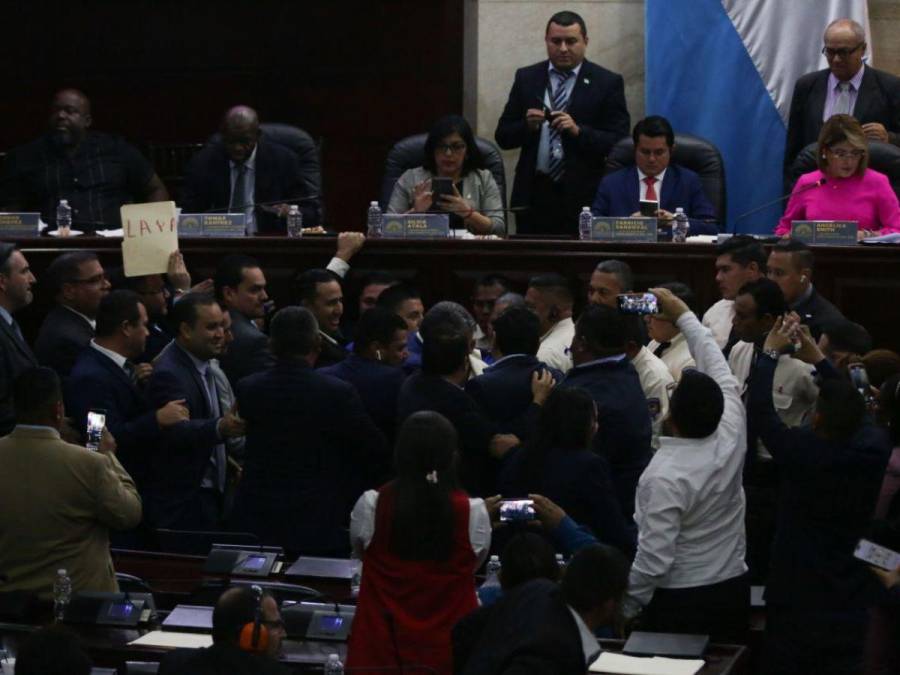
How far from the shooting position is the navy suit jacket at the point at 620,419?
6.30 metres

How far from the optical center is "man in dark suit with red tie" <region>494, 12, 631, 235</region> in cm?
977

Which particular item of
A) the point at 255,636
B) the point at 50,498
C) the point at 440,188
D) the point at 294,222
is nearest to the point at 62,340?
the point at 294,222

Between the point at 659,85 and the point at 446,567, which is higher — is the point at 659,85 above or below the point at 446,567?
above

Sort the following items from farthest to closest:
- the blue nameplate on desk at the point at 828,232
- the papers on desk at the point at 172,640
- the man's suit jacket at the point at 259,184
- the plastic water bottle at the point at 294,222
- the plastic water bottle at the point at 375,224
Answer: the man's suit jacket at the point at 259,184
the plastic water bottle at the point at 294,222
the plastic water bottle at the point at 375,224
the blue nameplate on desk at the point at 828,232
the papers on desk at the point at 172,640

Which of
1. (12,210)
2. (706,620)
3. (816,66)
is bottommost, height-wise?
(706,620)

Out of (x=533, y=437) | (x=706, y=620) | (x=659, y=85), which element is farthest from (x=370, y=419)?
(x=659, y=85)

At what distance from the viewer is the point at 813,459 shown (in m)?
5.88

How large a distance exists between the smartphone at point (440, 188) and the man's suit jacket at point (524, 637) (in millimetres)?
4162

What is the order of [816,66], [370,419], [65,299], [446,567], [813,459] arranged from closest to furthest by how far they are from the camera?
[446,567]
[813,459]
[370,419]
[65,299]
[816,66]

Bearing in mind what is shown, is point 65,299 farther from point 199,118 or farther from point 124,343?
point 199,118

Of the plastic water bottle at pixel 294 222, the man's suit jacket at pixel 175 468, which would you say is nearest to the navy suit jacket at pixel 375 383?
the man's suit jacket at pixel 175 468

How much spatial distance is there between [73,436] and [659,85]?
4.88 m

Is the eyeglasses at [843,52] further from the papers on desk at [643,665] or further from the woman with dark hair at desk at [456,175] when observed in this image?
the papers on desk at [643,665]

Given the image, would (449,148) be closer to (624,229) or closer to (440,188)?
(440,188)
